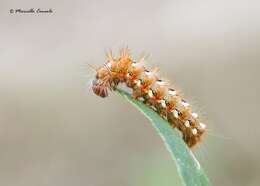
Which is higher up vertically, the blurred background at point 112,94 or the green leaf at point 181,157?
the green leaf at point 181,157

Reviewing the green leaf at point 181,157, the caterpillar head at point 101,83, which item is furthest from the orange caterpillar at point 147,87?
the green leaf at point 181,157

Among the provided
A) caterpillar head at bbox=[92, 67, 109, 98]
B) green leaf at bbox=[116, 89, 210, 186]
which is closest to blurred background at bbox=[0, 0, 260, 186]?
caterpillar head at bbox=[92, 67, 109, 98]

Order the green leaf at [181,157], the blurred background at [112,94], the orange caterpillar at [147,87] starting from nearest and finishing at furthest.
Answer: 1. the green leaf at [181,157]
2. the orange caterpillar at [147,87]
3. the blurred background at [112,94]

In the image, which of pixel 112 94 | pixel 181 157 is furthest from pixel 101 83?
pixel 112 94

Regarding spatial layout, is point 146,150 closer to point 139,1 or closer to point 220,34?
point 220,34

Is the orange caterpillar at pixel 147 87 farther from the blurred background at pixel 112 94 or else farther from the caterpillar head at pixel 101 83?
the blurred background at pixel 112 94

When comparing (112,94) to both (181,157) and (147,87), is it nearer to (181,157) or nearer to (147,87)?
(147,87)
